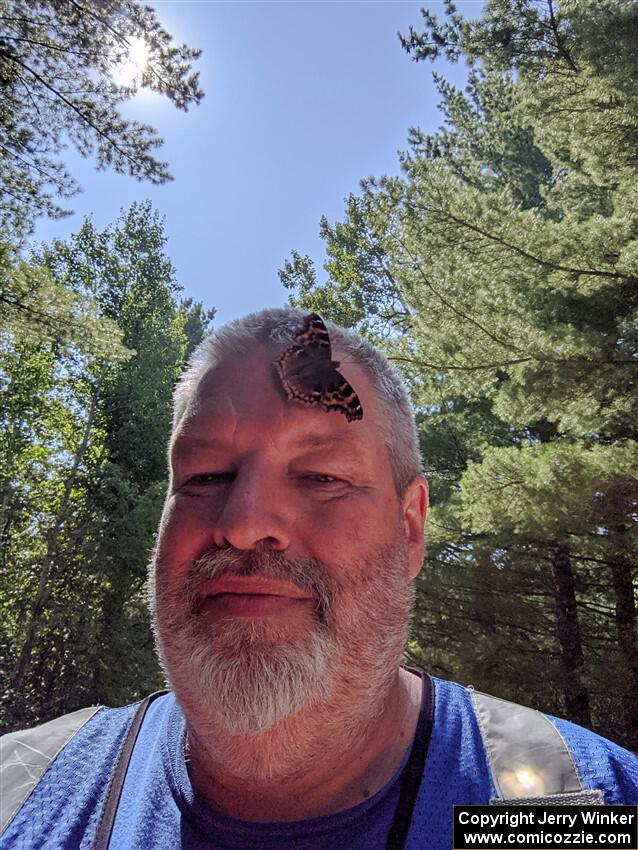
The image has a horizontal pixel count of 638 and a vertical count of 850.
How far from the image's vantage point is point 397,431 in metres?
1.40

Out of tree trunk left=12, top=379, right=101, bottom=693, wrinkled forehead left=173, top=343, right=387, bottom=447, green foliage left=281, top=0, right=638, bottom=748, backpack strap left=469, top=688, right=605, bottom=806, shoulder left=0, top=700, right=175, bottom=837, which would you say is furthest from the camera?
tree trunk left=12, top=379, right=101, bottom=693

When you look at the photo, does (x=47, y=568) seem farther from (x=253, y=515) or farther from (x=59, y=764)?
(x=253, y=515)

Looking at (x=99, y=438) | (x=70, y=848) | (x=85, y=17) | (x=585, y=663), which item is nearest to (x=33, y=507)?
(x=99, y=438)

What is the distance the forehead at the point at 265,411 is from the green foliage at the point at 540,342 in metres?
4.40

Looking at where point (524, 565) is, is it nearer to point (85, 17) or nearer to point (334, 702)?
point (334, 702)

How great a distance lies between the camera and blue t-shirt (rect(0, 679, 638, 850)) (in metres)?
1.03

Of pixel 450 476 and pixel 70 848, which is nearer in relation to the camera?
pixel 70 848

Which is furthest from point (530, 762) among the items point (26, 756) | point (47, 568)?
point (47, 568)

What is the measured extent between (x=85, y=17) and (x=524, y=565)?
9.17 meters

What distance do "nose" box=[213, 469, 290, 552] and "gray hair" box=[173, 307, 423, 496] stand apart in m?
0.33

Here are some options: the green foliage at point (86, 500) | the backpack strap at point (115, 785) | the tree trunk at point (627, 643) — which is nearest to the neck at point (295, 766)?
the backpack strap at point (115, 785)

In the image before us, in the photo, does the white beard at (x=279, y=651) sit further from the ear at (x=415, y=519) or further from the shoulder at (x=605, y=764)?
the shoulder at (x=605, y=764)

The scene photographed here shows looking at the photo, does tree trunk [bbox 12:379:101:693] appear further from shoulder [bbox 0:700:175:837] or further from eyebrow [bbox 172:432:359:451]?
eyebrow [bbox 172:432:359:451]

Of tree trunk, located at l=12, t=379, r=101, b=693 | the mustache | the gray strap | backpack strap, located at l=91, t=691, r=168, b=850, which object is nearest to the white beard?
the mustache
